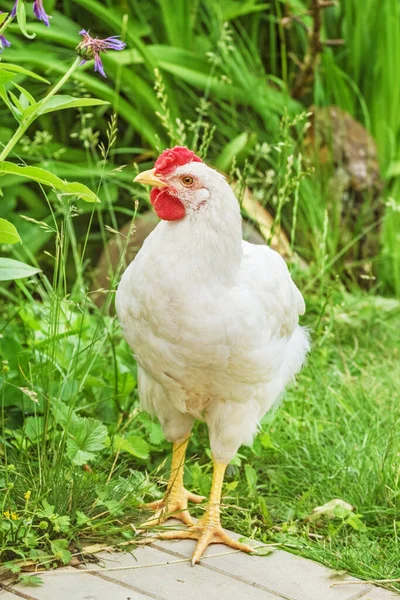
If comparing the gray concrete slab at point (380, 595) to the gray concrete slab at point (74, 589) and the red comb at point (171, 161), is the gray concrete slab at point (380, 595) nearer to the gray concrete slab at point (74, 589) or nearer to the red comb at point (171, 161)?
the gray concrete slab at point (74, 589)

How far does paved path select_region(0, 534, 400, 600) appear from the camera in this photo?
236cm

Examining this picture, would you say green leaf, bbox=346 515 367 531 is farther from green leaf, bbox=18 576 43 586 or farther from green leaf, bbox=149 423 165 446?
green leaf, bbox=18 576 43 586

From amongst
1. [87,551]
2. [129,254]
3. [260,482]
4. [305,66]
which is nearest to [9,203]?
[129,254]

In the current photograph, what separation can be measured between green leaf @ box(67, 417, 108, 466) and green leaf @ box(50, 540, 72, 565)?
0.85 ft

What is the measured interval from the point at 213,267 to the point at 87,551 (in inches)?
33.8

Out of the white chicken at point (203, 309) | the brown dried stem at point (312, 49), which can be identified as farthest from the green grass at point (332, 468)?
the brown dried stem at point (312, 49)

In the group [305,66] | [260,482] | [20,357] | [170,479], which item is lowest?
[260,482]

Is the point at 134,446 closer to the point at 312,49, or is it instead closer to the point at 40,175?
the point at 40,175

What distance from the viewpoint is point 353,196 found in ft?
17.7

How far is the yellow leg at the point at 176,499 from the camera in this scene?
2.84 metres

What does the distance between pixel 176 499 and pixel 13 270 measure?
3.37 feet

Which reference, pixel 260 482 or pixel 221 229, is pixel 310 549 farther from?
pixel 221 229

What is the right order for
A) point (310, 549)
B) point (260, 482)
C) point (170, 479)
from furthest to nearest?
point (260, 482) < point (170, 479) < point (310, 549)

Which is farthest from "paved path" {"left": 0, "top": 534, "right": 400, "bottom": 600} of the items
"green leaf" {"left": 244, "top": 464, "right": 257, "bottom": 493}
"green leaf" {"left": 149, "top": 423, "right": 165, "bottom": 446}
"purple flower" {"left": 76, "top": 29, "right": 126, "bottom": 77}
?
"purple flower" {"left": 76, "top": 29, "right": 126, "bottom": 77}
